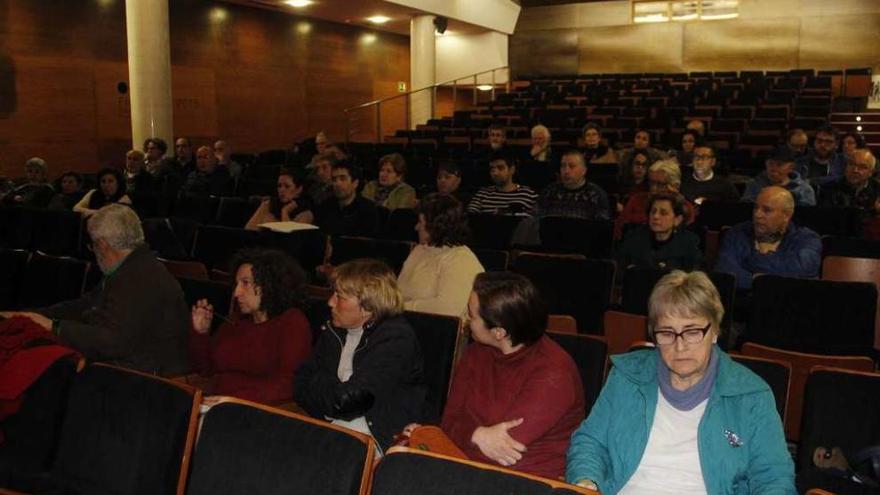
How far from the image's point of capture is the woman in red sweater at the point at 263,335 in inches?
111

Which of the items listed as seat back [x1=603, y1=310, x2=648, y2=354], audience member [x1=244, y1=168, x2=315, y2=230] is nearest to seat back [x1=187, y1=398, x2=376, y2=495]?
seat back [x1=603, y1=310, x2=648, y2=354]

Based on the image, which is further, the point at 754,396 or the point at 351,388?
the point at 351,388

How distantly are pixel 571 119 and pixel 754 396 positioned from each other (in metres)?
10.4

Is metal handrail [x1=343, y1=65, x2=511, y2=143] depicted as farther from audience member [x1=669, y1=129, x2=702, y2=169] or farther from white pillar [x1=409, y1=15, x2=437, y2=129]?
audience member [x1=669, y1=129, x2=702, y2=169]

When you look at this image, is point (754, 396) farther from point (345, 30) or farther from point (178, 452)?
point (345, 30)

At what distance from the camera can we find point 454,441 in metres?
2.31

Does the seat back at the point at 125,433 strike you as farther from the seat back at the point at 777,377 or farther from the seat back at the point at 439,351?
the seat back at the point at 777,377

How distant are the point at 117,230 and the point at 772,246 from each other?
317cm

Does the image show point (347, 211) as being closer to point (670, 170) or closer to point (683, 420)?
point (670, 170)

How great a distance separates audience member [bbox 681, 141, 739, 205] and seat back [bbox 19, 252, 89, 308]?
437cm

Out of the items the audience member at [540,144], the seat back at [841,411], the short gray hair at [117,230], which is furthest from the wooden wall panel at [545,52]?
the seat back at [841,411]

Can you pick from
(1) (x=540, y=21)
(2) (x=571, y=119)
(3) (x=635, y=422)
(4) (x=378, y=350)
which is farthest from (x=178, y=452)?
(1) (x=540, y=21)

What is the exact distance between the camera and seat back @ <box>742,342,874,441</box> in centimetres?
296

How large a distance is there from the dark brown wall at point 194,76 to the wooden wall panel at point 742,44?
21.8 feet
